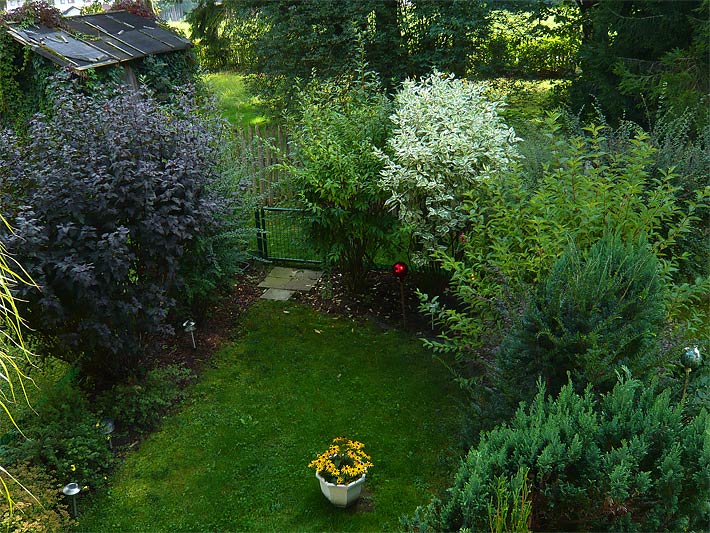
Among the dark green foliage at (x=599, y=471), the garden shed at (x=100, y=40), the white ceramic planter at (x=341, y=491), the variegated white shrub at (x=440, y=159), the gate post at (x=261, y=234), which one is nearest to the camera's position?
the dark green foliage at (x=599, y=471)

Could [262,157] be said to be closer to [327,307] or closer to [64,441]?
[327,307]

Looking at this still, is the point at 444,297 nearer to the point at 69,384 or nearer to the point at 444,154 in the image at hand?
the point at 444,154

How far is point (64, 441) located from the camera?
4.30m

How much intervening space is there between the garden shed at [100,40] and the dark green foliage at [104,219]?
14.9 feet

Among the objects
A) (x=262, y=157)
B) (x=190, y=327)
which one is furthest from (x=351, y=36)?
(x=190, y=327)

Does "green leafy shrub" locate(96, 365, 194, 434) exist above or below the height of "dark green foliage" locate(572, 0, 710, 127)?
below

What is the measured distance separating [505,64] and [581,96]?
1794mm

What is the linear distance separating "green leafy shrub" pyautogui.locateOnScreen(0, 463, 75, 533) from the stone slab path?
3.44 m

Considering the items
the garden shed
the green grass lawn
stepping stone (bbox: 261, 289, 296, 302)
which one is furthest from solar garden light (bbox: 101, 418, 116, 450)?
the green grass lawn

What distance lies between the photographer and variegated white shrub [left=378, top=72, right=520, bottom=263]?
5.71 metres

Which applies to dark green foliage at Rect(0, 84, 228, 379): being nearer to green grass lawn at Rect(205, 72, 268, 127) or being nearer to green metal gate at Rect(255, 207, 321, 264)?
green metal gate at Rect(255, 207, 321, 264)

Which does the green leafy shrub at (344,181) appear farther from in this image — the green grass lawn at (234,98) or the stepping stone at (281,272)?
the green grass lawn at (234,98)

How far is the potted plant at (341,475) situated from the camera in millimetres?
4066

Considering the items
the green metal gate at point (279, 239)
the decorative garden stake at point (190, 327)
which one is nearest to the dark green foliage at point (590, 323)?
the decorative garden stake at point (190, 327)
